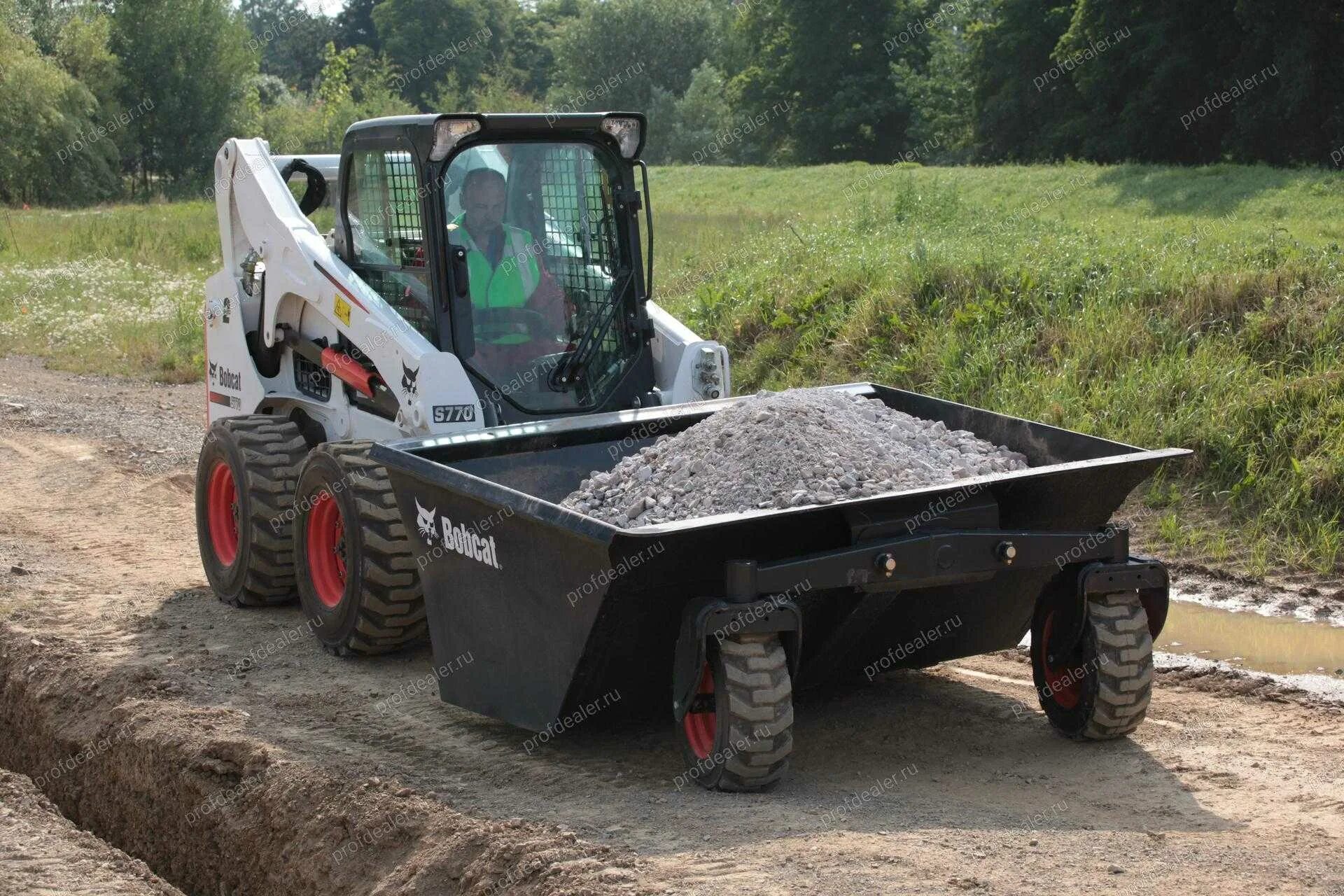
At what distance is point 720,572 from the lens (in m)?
4.88

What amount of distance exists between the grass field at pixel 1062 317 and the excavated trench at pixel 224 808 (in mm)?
5494

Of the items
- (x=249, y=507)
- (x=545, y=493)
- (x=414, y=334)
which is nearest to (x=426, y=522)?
(x=545, y=493)

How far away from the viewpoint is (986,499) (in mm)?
5074

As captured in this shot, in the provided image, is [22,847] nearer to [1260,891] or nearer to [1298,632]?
[1260,891]

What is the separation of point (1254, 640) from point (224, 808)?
4980mm

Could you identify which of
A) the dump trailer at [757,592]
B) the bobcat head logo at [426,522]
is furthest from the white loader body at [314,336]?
the bobcat head logo at [426,522]

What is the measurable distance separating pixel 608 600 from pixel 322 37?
9003cm

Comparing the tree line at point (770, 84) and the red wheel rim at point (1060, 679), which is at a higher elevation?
the tree line at point (770, 84)

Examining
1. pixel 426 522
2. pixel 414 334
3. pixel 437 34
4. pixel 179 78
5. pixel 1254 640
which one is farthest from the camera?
pixel 437 34

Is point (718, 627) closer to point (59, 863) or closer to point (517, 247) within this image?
point (59, 863)

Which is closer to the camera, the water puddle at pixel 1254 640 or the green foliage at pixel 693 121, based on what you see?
the water puddle at pixel 1254 640

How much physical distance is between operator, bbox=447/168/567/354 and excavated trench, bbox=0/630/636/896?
2.14 m

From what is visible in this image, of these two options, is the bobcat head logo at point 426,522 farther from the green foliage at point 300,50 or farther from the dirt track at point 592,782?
the green foliage at point 300,50

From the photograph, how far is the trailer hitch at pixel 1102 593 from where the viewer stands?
521 centimetres
